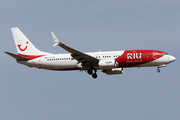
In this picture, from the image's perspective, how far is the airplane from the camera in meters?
55.7

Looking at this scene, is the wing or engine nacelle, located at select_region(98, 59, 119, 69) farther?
engine nacelle, located at select_region(98, 59, 119, 69)

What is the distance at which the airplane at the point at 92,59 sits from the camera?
55656 mm

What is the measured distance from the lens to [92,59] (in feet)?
Answer: 184

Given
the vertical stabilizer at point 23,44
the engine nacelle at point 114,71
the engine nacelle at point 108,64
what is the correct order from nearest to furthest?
the engine nacelle at point 108,64, the engine nacelle at point 114,71, the vertical stabilizer at point 23,44

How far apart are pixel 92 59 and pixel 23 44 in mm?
13746

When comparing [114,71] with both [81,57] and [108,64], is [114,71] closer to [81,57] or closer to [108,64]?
[108,64]

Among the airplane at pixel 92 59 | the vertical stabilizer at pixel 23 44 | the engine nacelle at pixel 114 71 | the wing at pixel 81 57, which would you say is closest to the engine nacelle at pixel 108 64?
the airplane at pixel 92 59

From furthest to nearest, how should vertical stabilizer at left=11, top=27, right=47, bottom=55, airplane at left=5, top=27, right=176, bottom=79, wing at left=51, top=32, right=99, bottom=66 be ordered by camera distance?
vertical stabilizer at left=11, top=27, right=47, bottom=55 → airplane at left=5, top=27, right=176, bottom=79 → wing at left=51, top=32, right=99, bottom=66

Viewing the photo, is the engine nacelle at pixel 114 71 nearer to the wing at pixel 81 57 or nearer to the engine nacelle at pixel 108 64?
the engine nacelle at pixel 108 64

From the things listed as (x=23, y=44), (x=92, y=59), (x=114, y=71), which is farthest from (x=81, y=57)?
(x=23, y=44)

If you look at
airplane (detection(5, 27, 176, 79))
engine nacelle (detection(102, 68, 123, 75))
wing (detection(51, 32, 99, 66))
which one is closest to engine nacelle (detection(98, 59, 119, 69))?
airplane (detection(5, 27, 176, 79))

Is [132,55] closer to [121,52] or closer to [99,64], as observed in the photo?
[121,52]

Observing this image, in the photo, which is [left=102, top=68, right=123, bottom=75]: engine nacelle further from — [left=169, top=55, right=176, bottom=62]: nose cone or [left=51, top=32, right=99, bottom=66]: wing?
[left=169, top=55, right=176, bottom=62]: nose cone

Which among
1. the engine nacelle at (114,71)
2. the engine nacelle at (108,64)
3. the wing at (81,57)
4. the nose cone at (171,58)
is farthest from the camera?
the engine nacelle at (114,71)
